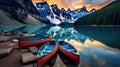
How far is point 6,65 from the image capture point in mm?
10562

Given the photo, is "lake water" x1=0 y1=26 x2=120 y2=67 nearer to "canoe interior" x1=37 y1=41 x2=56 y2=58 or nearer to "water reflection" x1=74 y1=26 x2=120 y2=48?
"water reflection" x1=74 y1=26 x2=120 y2=48

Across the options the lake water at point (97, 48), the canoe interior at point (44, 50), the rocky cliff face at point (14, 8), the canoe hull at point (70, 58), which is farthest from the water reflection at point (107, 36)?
the rocky cliff face at point (14, 8)

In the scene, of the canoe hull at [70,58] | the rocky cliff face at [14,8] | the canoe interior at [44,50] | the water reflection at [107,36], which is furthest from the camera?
the rocky cliff face at [14,8]

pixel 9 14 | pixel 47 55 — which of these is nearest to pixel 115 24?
pixel 9 14

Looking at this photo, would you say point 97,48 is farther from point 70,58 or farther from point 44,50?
point 44,50

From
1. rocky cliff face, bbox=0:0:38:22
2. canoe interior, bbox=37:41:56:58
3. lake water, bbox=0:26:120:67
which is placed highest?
rocky cliff face, bbox=0:0:38:22

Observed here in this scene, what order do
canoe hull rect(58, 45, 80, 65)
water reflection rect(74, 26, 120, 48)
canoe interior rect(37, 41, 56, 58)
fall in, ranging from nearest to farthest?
canoe interior rect(37, 41, 56, 58) → canoe hull rect(58, 45, 80, 65) → water reflection rect(74, 26, 120, 48)

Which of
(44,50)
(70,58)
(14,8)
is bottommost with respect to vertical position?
(70,58)

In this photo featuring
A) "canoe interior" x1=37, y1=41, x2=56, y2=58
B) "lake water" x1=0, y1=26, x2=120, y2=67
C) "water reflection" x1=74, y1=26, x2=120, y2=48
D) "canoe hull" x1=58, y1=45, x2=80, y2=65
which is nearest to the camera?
"canoe interior" x1=37, y1=41, x2=56, y2=58

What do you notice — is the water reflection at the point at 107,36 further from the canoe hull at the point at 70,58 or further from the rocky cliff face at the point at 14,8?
the rocky cliff face at the point at 14,8

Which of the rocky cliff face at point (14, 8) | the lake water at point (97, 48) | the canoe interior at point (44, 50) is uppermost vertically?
the rocky cliff face at point (14, 8)

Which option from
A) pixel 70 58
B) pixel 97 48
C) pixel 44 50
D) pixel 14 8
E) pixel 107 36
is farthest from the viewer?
Answer: pixel 14 8

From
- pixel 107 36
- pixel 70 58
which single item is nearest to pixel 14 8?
pixel 107 36

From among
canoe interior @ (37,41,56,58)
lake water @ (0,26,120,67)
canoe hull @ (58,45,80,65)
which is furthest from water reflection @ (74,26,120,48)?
canoe interior @ (37,41,56,58)
